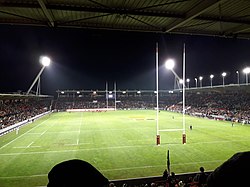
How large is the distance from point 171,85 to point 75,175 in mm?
110825

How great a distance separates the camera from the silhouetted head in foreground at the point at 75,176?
171cm

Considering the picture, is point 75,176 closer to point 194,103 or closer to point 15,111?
point 15,111

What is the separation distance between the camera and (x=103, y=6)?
9.25 meters

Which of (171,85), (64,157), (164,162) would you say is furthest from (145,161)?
(171,85)

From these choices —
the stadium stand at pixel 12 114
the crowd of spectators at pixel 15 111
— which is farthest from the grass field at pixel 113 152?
the crowd of spectators at pixel 15 111

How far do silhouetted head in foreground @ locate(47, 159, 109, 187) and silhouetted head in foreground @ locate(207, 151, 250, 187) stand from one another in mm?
769

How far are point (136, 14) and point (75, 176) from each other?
8.96m

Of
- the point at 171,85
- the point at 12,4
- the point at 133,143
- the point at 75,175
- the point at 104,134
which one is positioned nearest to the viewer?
the point at 75,175

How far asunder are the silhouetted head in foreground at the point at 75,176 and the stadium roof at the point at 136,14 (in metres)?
7.50

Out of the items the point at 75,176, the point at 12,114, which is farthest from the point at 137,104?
the point at 75,176

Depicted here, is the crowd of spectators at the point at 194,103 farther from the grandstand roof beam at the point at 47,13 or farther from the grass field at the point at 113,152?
the grandstand roof beam at the point at 47,13

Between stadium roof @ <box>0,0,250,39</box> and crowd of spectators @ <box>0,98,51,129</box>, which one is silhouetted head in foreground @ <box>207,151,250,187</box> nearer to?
stadium roof @ <box>0,0,250,39</box>

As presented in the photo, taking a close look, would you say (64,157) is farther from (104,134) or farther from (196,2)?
(196,2)

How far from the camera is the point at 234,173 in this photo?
4.89ft
